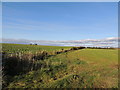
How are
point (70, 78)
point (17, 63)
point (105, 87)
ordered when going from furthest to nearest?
point (17, 63), point (70, 78), point (105, 87)

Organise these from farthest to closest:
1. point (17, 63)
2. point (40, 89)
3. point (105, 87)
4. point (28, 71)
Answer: point (17, 63), point (28, 71), point (105, 87), point (40, 89)

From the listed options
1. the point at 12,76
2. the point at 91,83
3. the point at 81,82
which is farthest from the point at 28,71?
the point at 91,83

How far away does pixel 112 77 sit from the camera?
6.88 m

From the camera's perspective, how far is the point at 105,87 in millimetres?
5742

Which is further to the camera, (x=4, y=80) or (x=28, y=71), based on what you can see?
(x=28, y=71)

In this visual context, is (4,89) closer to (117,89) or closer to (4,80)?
(4,80)

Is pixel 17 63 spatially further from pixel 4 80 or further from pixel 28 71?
pixel 4 80

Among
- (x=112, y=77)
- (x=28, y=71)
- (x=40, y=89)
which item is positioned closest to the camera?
(x=40, y=89)

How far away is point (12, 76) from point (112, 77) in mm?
5960

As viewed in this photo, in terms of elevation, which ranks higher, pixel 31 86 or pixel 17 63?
pixel 17 63

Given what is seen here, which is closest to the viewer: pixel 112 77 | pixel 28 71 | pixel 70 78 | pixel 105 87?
pixel 105 87

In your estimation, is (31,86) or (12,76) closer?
(31,86)

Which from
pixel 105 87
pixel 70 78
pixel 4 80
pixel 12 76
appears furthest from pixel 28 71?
pixel 105 87

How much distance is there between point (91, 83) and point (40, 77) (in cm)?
291
